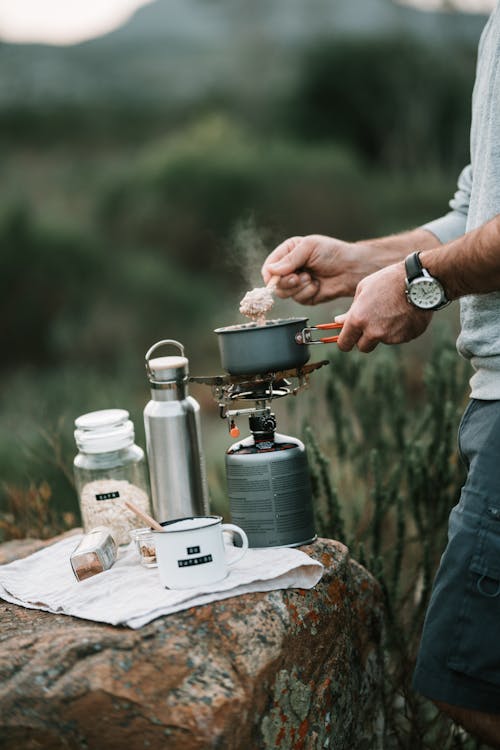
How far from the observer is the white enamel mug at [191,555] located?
1645 mm

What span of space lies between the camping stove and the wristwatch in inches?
10.4

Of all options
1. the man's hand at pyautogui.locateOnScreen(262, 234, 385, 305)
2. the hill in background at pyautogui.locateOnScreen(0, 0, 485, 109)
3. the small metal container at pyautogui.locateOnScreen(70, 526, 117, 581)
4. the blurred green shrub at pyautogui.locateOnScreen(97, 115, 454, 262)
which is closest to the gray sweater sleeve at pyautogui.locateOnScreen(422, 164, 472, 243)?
the man's hand at pyautogui.locateOnScreen(262, 234, 385, 305)

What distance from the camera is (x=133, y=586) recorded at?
5.68 ft

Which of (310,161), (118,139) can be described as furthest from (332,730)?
(118,139)

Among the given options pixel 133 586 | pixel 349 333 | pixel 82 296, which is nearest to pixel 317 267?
pixel 349 333

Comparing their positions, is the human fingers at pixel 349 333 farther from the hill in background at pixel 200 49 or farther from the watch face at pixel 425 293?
the hill in background at pixel 200 49

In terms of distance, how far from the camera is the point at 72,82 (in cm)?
1271

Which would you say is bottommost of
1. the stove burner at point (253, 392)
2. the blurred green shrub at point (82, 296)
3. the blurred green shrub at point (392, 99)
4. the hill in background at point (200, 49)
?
the blurred green shrub at point (82, 296)

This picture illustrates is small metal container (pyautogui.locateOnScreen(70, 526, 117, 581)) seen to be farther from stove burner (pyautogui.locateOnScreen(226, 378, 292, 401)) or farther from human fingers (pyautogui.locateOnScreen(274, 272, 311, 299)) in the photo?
human fingers (pyautogui.locateOnScreen(274, 272, 311, 299))

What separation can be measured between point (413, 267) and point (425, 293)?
0.06 metres

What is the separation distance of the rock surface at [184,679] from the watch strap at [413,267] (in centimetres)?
68

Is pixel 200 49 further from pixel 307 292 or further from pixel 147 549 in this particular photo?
pixel 147 549

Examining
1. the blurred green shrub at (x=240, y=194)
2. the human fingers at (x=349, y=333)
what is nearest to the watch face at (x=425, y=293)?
the human fingers at (x=349, y=333)

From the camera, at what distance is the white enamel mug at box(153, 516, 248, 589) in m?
1.64
